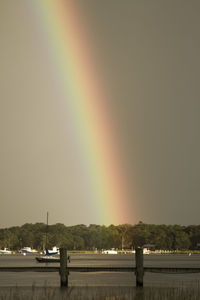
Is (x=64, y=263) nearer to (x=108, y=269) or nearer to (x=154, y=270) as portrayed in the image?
(x=108, y=269)

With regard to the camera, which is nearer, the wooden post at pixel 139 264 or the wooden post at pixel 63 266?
the wooden post at pixel 139 264

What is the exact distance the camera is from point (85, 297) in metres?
28.9

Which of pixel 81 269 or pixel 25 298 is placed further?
pixel 81 269

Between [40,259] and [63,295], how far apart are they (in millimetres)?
85763

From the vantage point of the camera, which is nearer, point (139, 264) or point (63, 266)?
point (139, 264)

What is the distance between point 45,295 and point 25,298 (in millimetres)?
2428

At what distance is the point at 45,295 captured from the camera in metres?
30.0

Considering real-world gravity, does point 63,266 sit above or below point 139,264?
below

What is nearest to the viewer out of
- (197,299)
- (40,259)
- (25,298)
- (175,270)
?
(197,299)

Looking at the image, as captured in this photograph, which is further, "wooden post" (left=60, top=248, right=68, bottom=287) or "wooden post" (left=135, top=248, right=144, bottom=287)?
"wooden post" (left=60, top=248, right=68, bottom=287)

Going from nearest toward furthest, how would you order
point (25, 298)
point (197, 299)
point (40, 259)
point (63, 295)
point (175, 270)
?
1. point (197, 299)
2. point (25, 298)
3. point (63, 295)
4. point (175, 270)
5. point (40, 259)

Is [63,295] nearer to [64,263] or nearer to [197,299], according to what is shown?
[64,263]

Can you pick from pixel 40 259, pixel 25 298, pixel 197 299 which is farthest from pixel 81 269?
pixel 40 259

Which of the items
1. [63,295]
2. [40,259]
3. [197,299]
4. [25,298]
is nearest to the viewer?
[197,299]
